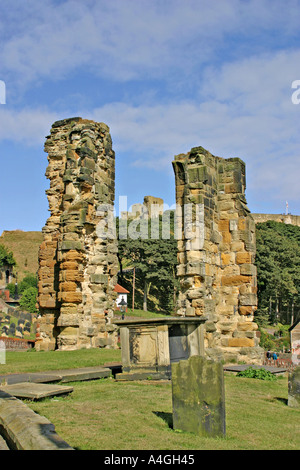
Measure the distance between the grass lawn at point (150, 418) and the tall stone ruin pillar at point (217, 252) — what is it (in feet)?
11.8

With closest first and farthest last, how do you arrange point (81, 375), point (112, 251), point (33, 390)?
point (33, 390) < point (81, 375) < point (112, 251)

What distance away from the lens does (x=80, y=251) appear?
14656 millimetres

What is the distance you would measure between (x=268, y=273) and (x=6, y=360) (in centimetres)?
3427

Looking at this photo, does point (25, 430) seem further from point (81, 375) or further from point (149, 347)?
point (149, 347)

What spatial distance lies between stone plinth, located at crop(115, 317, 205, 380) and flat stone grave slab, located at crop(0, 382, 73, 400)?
1970 millimetres

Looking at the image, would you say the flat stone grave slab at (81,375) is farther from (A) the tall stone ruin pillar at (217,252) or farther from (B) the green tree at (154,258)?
(B) the green tree at (154,258)

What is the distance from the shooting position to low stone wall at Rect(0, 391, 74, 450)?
3631mm

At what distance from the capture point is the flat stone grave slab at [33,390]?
600cm

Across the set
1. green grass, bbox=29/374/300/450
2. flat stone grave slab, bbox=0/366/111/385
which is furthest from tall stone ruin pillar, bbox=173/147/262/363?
green grass, bbox=29/374/300/450

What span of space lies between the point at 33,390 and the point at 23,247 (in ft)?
282

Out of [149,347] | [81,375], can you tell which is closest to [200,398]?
[149,347]

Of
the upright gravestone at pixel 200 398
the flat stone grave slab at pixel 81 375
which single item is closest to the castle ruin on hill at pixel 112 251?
the flat stone grave slab at pixel 81 375
